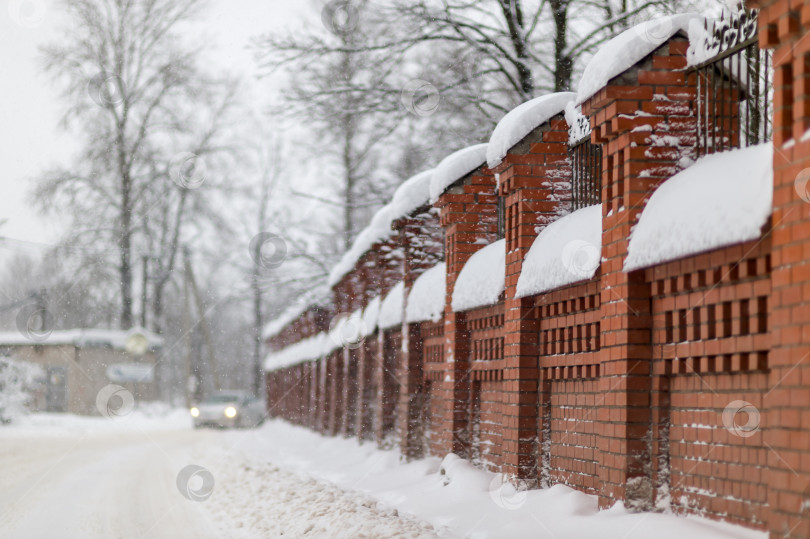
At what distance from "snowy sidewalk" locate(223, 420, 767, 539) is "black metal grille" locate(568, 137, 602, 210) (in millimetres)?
2550

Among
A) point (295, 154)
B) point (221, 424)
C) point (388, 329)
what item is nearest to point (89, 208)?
point (221, 424)

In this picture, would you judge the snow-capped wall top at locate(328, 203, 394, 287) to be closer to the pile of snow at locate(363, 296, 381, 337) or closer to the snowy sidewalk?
the pile of snow at locate(363, 296, 381, 337)

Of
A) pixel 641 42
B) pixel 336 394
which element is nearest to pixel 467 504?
pixel 641 42

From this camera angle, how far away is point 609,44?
655 cm

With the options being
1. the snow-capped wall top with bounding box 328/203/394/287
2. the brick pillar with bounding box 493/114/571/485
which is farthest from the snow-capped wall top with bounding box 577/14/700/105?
the snow-capped wall top with bounding box 328/203/394/287

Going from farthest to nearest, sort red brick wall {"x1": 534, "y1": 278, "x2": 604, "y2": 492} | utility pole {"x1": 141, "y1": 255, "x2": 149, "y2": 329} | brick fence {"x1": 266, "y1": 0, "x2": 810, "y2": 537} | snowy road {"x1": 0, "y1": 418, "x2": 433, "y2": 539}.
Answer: utility pole {"x1": 141, "y1": 255, "x2": 149, "y2": 329}
snowy road {"x1": 0, "y1": 418, "x2": 433, "y2": 539}
red brick wall {"x1": 534, "y1": 278, "x2": 604, "y2": 492}
brick fence {"x1": 266, "y1": 0, "x2": 810, "y2": 537}

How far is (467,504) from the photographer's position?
830 cm

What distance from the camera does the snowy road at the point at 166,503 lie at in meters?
8.69

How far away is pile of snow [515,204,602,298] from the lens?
6883mm

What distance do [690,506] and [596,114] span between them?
2.80m

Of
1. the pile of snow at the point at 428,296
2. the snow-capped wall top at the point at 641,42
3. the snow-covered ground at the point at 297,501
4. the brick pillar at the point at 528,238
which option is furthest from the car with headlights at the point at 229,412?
the snow-capped wall top at the point at 641,42

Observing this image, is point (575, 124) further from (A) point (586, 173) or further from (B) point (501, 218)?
(B) point (501, 218)

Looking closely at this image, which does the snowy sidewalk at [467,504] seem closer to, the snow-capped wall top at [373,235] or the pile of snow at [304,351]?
the snow-capped wall top at [373,235]

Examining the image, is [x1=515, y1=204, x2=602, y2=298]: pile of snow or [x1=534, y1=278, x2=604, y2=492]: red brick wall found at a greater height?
[x1=515, y1=204, x2=602, y2=298]: pile of snow
